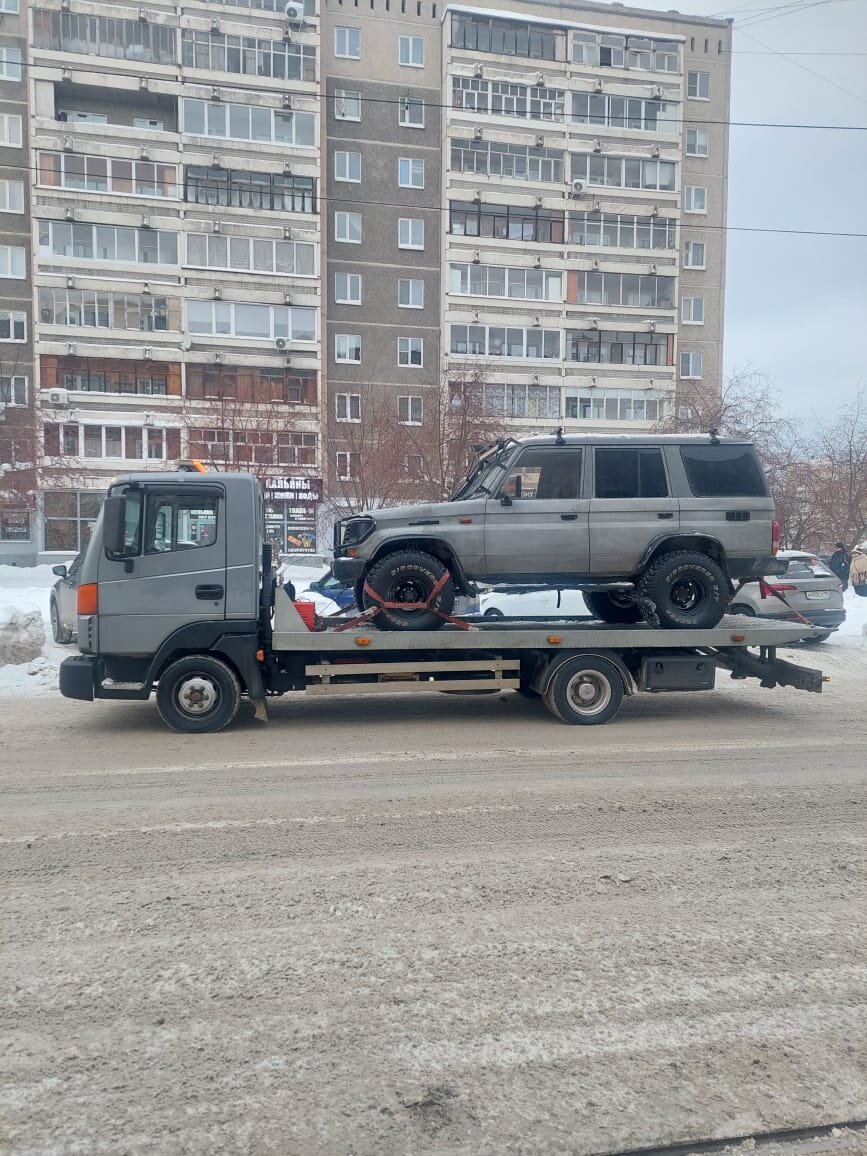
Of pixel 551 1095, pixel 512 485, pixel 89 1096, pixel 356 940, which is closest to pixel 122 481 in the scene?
pixel 512 485

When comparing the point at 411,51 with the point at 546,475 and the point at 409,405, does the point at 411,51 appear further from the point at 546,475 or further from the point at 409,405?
the point at 546,475

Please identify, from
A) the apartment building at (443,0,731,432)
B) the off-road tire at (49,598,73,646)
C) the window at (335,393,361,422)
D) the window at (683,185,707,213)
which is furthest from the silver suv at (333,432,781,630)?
the window at (683,185,707,213)

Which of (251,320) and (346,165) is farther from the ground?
(346,165)

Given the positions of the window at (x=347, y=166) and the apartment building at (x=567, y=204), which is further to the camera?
the window at (x=347, y=166)

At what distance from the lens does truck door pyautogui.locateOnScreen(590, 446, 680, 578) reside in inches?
359

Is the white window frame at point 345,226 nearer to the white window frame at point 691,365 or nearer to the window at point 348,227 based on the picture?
the window at point 348,227

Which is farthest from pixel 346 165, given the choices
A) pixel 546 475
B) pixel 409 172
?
pixel 546 475

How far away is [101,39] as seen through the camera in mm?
40688

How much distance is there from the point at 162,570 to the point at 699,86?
5192cm

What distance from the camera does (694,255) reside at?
49562 millimetres

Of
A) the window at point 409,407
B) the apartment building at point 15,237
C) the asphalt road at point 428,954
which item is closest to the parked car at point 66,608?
the asphalt road at point 428,954

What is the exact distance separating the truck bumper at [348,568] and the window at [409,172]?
4142cm

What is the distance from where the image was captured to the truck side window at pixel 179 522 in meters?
8.50

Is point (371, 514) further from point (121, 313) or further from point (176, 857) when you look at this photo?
point (121, 313)
